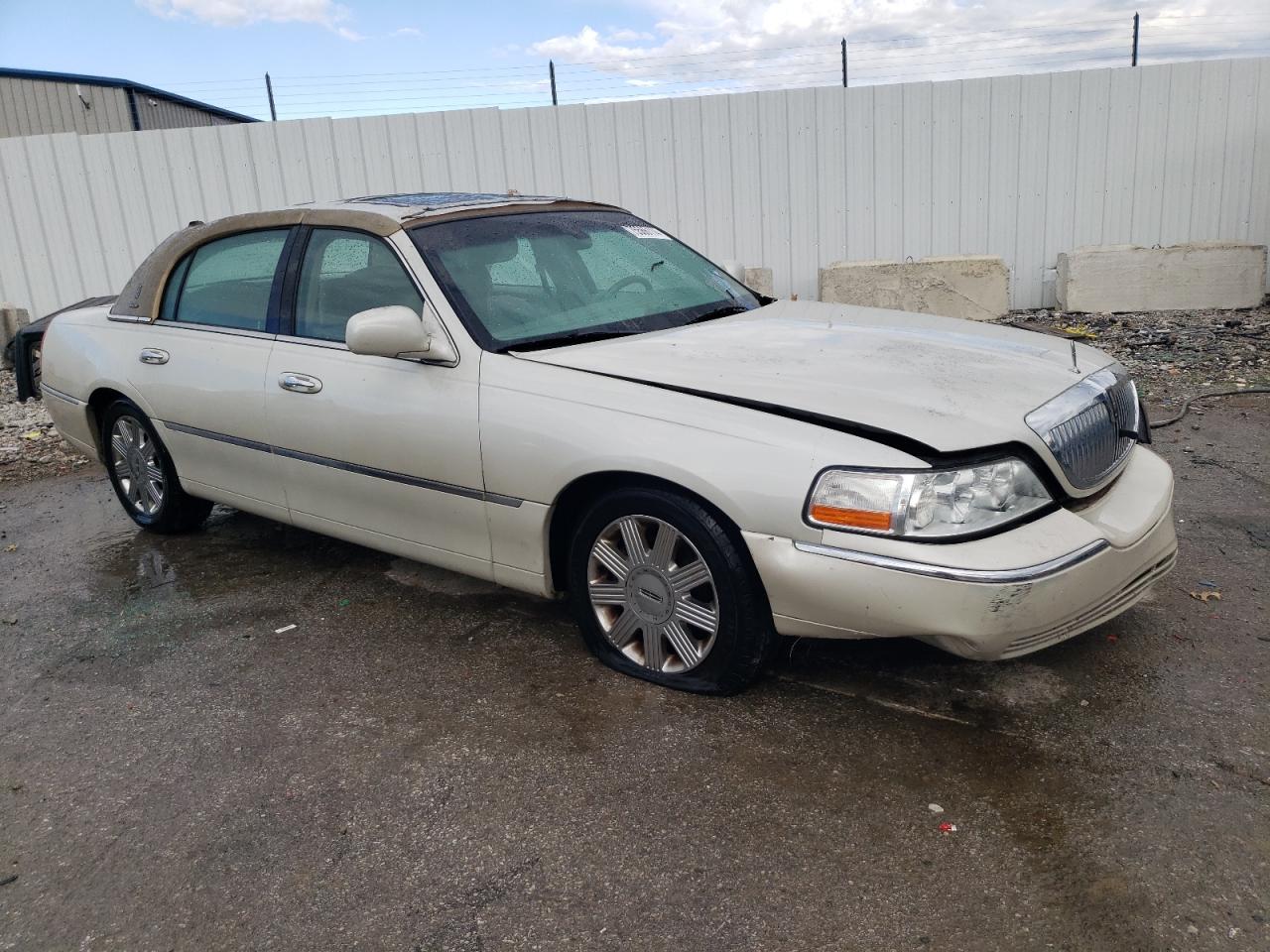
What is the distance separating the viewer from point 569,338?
367 cm

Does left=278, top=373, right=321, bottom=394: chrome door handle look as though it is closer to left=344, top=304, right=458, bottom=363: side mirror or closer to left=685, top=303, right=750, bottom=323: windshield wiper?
left=344, top=304, right=458, bottom=363: side mirror

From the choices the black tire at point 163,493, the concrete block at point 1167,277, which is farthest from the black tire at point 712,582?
the concrete block at point 1167,277

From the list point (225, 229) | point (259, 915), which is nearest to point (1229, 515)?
point (259, 915)

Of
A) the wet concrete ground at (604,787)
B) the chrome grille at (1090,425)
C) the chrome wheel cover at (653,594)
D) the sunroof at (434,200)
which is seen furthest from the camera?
the sunroof at (434,200)

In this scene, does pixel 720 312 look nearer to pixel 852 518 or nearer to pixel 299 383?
pixel 852 518

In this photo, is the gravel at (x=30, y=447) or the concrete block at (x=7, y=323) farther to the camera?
the concrete block at (x=7, y=323)

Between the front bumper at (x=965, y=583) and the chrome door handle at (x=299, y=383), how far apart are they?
1950 millimetres

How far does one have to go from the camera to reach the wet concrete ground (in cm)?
238

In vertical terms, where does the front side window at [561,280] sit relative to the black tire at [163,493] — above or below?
above

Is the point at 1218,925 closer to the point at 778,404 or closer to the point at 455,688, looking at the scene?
the point at 778,404

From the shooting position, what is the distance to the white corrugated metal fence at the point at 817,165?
10422mm

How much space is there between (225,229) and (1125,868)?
4269 mm

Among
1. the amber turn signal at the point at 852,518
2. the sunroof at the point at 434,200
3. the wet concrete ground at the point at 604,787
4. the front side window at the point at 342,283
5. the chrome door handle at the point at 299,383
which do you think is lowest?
Answer: the wet concrete ground at the point at 604,787

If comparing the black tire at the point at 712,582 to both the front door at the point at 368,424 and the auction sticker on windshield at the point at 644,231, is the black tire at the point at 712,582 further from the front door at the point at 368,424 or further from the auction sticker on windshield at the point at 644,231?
the auction sticker on windshield at the point at 644,231
